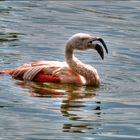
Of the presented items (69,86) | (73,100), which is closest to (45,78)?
(69,86)

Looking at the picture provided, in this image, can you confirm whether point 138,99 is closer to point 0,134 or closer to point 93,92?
point 93,92

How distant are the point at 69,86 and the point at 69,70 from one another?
1.35ft

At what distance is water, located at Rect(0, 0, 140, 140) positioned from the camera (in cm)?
1045

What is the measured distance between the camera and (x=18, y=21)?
61.0ft

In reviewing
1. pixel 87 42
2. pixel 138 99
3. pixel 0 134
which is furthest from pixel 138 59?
pixel 0 134

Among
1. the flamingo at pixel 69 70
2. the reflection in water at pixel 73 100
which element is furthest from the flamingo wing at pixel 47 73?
the reflection in water at pixel 73 100

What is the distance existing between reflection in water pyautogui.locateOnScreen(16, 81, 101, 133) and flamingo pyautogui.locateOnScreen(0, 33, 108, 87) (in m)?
0.16

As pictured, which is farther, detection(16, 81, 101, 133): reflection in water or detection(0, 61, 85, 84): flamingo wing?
detection(0, 61, 85, 84): flamingo wing

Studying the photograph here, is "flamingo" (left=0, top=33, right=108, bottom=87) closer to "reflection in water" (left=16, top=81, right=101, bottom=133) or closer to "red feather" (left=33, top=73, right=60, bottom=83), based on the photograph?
"red feather" (left=33, top=73, right=60, bottom=83)

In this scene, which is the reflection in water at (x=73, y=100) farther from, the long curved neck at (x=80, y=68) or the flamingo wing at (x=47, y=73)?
the long curved neck at (x=80, y=68)

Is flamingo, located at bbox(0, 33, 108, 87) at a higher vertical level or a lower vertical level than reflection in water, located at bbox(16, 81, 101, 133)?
higher

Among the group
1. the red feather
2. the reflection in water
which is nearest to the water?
the reflection in water

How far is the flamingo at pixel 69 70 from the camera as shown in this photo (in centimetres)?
1355

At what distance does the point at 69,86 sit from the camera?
13.4 meters
